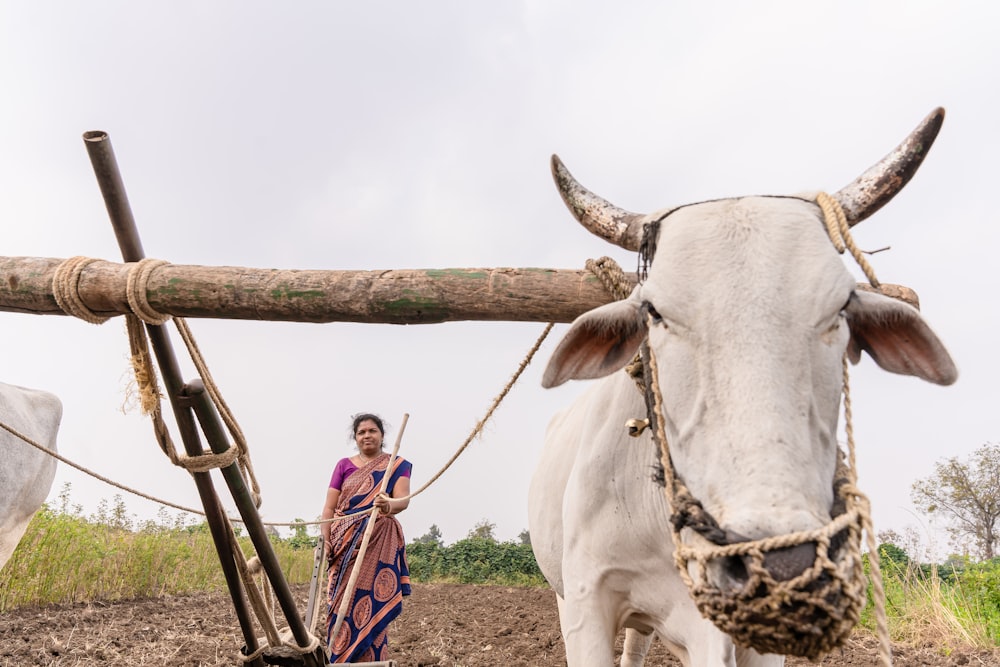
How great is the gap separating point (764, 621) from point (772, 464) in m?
0.31

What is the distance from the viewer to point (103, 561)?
32.6 ft

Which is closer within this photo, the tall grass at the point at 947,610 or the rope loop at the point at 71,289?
the rope loop at the point at 71,289

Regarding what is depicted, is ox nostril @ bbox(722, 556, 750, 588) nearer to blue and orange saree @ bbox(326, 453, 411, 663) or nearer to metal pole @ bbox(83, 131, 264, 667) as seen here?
metal pole @ bbox(83, 131, 264, 667)

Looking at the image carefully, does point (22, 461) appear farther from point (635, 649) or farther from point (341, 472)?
point (635, 649)

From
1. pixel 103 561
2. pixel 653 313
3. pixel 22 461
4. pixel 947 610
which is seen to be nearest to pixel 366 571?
pixel 22 461

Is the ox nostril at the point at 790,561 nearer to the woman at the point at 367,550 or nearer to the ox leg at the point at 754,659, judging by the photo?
the ox leg at the point at 754,659

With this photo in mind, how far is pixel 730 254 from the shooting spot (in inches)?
73.0

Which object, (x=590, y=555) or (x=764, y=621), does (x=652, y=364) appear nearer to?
(x=764, y=621)

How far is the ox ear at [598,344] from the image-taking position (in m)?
2.08

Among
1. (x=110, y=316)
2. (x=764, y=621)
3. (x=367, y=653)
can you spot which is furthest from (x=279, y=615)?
(x=764, y=621)

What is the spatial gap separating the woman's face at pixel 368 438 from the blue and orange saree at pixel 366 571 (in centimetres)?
12

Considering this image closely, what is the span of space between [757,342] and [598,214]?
940 millimetres

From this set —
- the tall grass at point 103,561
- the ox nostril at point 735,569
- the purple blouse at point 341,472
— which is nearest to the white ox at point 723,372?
the ox nostril at point 735,569

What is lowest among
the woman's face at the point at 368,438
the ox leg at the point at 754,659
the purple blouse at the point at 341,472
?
the ox leg at the point at 754,659
